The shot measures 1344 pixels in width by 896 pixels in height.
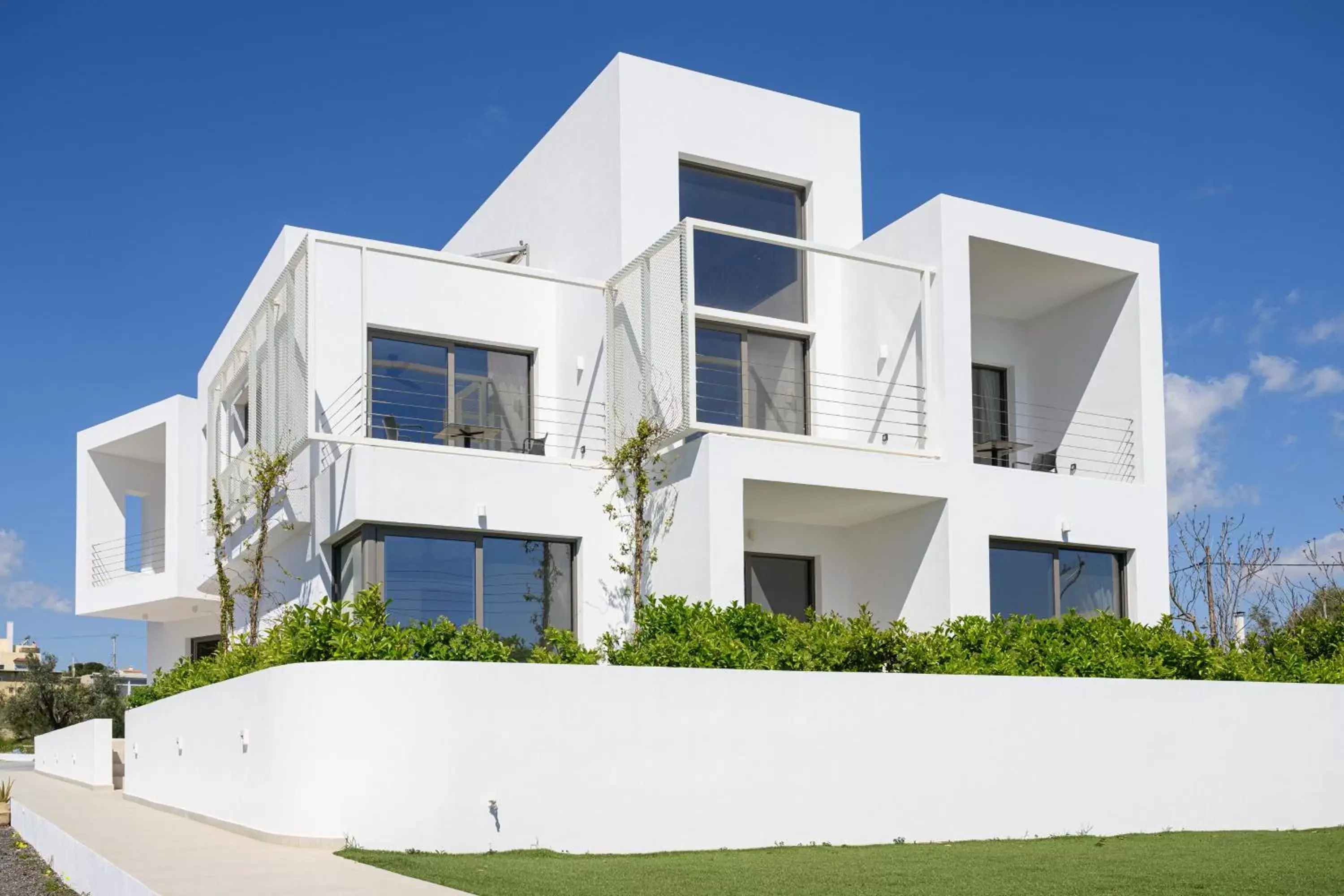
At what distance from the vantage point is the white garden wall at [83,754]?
72.6 feet

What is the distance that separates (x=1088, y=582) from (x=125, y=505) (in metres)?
22.9

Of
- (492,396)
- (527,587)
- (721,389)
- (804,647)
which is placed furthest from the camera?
(492,396)

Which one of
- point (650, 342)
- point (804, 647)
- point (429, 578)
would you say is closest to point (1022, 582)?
point (804, 647)

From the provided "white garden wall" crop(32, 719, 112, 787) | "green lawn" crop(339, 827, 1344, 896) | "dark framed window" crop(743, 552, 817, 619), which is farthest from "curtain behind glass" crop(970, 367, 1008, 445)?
"white garden wall" crop(32, 719, 112, 787)

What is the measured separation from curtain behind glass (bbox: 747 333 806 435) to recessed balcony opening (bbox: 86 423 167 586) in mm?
16458

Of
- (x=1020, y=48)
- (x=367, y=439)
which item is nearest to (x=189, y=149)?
(x=367, y=439)

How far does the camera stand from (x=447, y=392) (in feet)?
60.7

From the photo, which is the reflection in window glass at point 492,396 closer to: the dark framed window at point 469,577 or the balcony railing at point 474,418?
the balcony railing at point 474,418

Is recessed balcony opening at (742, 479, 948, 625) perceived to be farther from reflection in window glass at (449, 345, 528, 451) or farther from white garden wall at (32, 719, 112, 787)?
white garden wall at (32, 719, 112, 787)

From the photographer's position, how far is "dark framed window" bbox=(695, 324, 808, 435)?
58.6 ft

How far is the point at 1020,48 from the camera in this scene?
25.0 meters

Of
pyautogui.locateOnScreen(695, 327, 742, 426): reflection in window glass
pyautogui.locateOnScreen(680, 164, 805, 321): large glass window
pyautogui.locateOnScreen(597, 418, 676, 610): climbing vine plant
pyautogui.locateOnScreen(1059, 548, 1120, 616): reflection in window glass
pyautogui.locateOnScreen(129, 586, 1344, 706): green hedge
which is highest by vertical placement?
pyautogui.locateOnScreen(680, 164, 805, 321): large glass window

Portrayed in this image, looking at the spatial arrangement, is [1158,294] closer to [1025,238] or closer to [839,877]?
[1025,238]

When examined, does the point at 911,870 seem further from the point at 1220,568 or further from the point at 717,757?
the point at 1220,568
